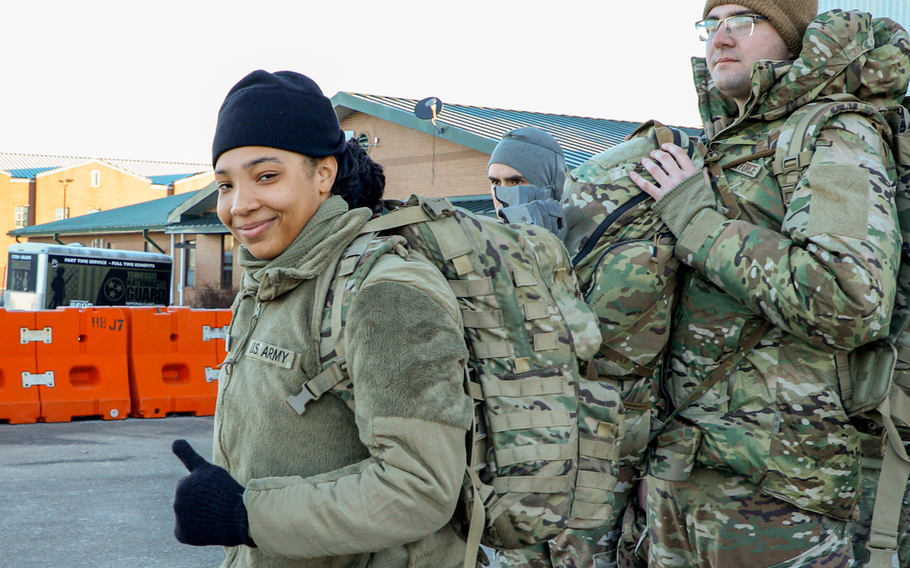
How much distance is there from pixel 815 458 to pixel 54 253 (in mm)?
14541

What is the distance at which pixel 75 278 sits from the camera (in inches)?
565

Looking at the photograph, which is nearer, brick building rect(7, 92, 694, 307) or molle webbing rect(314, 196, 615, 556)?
molle webbing rect(314, 196, 615, 556)

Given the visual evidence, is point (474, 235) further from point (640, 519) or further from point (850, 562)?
point (640, 519)

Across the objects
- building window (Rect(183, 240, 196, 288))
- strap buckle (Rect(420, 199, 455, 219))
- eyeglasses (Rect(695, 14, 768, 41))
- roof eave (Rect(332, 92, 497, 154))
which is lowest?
building window (Rect(183, 240, 196, 288))

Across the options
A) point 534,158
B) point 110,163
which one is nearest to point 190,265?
point 534,158

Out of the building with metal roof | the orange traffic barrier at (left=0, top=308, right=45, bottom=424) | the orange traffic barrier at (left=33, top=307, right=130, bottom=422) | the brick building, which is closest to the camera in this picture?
the orange traffic barrier at (left=0, top=308, right=45, bottom=424)

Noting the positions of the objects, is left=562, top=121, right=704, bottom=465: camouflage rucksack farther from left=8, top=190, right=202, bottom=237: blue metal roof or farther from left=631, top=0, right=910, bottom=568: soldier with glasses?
left=8, top=190, right=202, bottom=237: blue metal roof

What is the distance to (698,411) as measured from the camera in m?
2.47

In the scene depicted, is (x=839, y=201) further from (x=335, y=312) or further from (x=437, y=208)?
(x=335, y=312)

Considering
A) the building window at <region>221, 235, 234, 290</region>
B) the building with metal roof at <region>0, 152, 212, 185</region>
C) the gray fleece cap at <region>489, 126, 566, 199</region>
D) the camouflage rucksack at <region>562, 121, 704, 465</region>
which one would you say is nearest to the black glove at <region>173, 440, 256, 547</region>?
the camouflage rucksack at <region>562, 121, 704, 465</region>

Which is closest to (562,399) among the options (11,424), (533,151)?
(533,151)

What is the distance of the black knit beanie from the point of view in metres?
1.78

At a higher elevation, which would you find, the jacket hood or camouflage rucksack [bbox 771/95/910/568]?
the jacket hood

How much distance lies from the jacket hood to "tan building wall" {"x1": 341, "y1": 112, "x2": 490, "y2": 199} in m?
14.8
